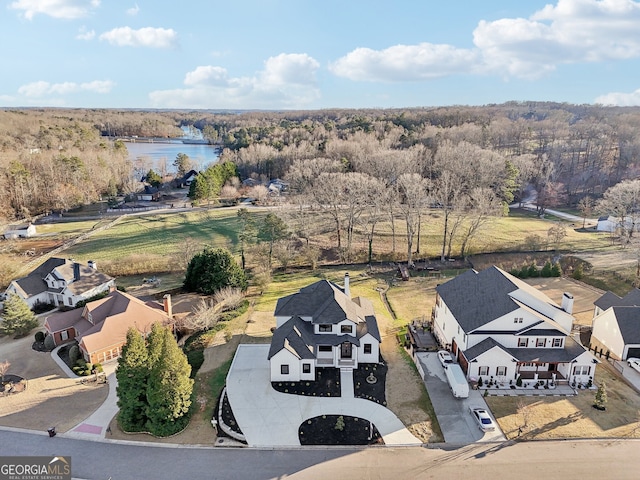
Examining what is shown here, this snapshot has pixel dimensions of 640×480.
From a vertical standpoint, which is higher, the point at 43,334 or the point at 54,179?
the point at 54,179

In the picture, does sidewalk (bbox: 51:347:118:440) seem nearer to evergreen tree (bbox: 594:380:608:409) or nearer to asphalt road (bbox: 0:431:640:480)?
asphalt road (bbox: 0:431:640:480)

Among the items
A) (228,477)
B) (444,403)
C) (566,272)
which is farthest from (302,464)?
(566,272)

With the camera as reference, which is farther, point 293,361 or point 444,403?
point 293,361

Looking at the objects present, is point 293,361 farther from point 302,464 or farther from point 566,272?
point 566,272

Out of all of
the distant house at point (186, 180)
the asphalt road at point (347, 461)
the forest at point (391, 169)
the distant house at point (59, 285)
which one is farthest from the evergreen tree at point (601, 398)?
the distant house at point (186, 180)

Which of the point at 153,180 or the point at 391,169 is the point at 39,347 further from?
the point at 153,180

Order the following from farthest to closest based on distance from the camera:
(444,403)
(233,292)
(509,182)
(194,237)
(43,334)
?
(509,182), (194,237), (233,292), (43,334), (444,403)

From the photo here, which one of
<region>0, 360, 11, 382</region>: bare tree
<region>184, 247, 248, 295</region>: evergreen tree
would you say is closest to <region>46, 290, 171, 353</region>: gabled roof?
<region>0, 360, 11, 382</region>: bare tree

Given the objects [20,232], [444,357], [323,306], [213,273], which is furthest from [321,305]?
[20,232]
